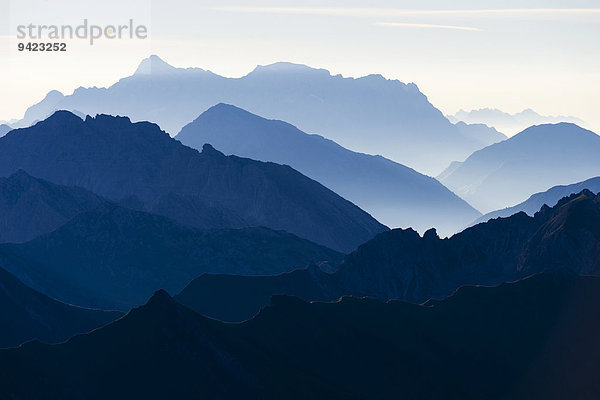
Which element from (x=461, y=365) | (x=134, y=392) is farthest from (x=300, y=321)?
(x=134, y=392)

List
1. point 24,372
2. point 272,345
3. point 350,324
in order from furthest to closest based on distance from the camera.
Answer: point 350,324 → point 272,345 → point 24,372

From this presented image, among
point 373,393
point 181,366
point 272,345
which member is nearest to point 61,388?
point 181,366

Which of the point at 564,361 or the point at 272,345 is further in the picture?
the point at 564,361

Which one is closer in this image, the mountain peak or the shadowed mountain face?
the shadowed mountain face

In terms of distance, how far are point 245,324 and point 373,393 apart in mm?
19351

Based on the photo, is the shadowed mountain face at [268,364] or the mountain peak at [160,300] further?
the mountain peak at [160,300]

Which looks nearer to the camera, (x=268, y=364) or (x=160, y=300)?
(x=268, y=364)

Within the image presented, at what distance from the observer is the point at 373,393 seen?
589ft

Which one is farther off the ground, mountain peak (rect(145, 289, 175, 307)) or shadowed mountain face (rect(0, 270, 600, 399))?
mountain peak (rect(145, 289, 175, 307))

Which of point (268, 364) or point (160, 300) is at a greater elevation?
point (160, 300)

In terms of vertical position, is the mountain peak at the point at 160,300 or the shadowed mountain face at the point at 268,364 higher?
the mountain peak at the point at 160,300

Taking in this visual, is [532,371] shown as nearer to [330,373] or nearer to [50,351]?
[330,373]

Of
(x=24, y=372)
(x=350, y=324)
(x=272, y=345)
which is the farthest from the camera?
(x=350, y=324)

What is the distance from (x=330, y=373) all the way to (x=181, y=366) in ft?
92.0
